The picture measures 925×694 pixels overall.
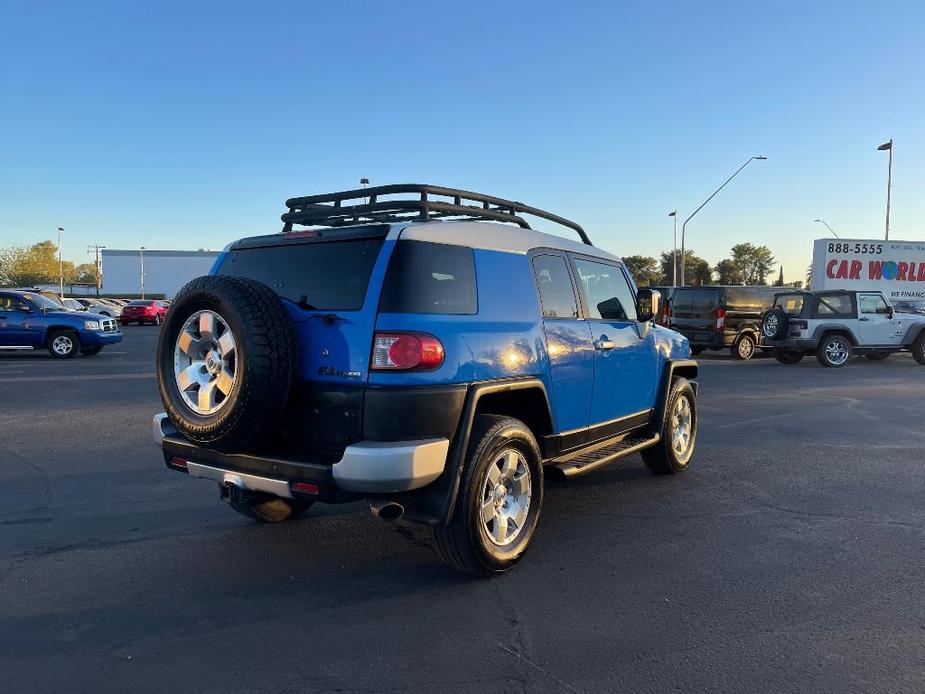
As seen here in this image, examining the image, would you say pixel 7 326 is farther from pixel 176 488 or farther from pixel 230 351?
pixel 230 351

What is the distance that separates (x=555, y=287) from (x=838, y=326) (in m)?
14.1

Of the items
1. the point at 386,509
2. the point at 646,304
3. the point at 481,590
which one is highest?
the point at 646,304

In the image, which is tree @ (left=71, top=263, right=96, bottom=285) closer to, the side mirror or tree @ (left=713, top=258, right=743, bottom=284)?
tree @ (left=713, top=258, right=743, bottom=284)

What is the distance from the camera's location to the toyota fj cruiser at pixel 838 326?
53.0ft

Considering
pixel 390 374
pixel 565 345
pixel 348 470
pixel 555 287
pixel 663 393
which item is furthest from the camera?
pixel 663 393

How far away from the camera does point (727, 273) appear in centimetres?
7200

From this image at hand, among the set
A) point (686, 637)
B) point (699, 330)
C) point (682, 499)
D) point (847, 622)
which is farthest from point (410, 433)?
point (699, 330)

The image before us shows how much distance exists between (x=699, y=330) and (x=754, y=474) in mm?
12649

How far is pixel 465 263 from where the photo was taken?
3.91 m

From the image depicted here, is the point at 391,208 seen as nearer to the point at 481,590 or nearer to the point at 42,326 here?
the point at 481,590

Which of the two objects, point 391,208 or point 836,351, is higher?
point 391,208

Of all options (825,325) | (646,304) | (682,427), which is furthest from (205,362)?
(825,325)

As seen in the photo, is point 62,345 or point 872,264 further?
point 872,264

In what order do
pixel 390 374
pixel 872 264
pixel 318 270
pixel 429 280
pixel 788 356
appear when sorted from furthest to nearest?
1. pixel 872 264
2. pixel 788 356
3. pixel 318 270
4. pixel 429 280
5. pixel 390 374
